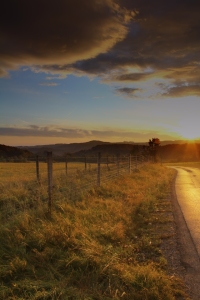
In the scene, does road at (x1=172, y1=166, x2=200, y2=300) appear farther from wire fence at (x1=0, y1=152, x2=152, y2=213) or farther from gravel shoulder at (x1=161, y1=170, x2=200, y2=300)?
wire fence at (x1=0, y1=152, x2=152, y2=213)

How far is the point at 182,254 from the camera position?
6227 millimetres

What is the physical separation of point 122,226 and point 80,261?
2.54m

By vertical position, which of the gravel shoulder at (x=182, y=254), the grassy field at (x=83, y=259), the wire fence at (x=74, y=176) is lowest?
the gravel shoulder at (x=182, y=254)

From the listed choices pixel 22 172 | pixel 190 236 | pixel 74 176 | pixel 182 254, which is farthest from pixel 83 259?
pixel 22 172

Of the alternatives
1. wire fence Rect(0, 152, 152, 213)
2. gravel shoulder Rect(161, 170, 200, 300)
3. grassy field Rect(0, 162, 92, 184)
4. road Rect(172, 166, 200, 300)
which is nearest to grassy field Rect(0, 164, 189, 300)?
gravel shoulder Rect(161, 170, 200, 300)

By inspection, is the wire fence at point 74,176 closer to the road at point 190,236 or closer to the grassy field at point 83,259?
the grassy field at point 83,259

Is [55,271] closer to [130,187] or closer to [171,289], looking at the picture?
[171,289]

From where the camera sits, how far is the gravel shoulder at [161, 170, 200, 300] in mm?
4969

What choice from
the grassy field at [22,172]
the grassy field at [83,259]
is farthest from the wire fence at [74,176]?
the grassy field at [83,259]

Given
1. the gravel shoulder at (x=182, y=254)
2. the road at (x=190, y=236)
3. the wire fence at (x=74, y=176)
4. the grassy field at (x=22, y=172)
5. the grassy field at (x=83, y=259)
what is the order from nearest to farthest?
1. the grassy field at (x=83, y=259)
2. the gravel shoulder at (x=182, y=254)
3. the road at (x=190, y=236)
4. the wire fence at (x=74, y=176)
5. the grassy field at (x=22, y=172)

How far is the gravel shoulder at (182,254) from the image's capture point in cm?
497

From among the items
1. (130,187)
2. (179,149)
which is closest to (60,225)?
(130,187)

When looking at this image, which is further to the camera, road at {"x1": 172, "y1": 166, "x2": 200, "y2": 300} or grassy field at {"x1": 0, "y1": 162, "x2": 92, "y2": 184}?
grassy field at {"x1": 0, "y1": 162, "x2": 92, "y2": 184}

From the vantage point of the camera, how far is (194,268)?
5.52 m
